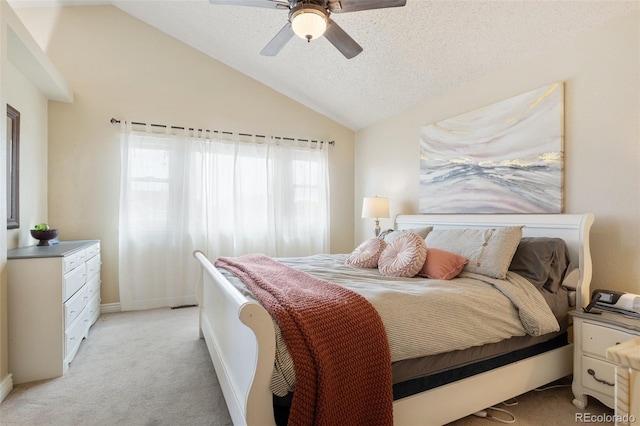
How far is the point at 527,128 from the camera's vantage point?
2.44m

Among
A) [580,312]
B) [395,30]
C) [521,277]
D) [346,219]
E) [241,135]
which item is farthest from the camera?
[346,219]

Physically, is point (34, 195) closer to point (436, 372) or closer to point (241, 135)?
point (241, 135)

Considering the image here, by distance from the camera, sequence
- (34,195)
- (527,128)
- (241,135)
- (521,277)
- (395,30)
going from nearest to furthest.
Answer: (521,277)
(527,128)
(395,30)
(34,195)
(241,135)

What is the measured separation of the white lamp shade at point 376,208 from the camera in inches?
141

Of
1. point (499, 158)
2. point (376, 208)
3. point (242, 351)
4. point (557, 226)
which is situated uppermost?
point (499, 158)

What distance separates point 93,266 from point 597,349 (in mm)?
4036

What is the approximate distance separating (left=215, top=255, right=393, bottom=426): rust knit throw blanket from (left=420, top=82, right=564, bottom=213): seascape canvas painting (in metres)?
1.86

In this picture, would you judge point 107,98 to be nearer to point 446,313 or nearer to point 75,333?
point 75,333

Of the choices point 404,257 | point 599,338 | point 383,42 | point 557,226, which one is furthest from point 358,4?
point 599,338

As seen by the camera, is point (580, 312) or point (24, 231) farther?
point (24, 231)

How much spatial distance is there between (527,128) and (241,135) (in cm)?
317

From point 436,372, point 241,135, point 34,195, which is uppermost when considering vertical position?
point 241,135

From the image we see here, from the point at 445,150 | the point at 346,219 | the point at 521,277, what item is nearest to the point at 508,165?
the point at 445,150

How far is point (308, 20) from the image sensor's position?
175 centimetres
